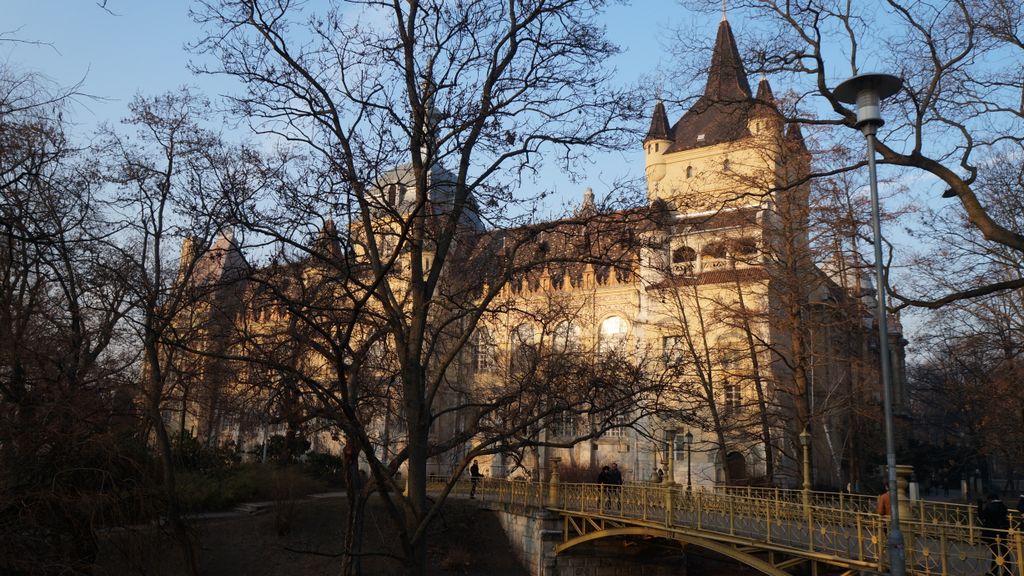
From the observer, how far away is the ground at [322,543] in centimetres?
2353

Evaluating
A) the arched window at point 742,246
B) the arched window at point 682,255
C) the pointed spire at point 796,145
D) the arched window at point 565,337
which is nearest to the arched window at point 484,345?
the arched window at point 565,337

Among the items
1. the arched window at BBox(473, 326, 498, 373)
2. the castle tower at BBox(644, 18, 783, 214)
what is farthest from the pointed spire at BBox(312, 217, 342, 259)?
the castle tower at BBox(644, 18, 783, 214)

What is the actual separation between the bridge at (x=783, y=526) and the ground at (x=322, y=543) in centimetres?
190

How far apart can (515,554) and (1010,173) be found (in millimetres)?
18842

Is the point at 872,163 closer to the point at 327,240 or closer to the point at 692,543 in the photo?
the point at 327,240

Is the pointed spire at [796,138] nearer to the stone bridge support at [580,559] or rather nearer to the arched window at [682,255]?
the arched window at [682,255]

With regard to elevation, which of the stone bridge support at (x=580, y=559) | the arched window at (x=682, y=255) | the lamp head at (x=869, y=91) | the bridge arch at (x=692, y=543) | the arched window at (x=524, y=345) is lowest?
the stone bridge support at (x=580, y=559)

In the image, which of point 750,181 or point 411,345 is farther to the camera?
point 750,181

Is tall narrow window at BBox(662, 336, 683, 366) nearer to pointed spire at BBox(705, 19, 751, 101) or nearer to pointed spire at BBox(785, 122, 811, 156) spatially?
pointed spire at BBox(705, 19, 751, 101)

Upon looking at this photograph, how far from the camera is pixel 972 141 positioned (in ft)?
42.4

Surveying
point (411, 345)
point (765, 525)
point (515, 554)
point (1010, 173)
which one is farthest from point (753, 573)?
point (411, 345)

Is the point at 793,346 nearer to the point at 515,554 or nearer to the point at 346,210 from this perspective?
the point at 515,554

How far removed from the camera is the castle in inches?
373

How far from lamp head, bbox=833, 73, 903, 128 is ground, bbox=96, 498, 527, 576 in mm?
16085
